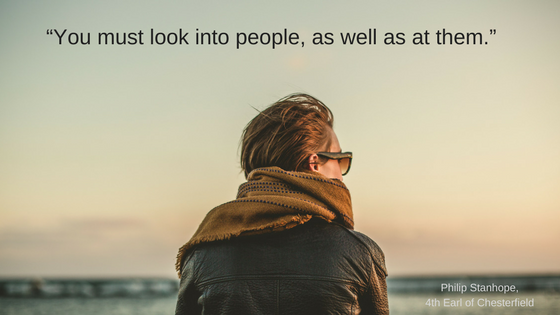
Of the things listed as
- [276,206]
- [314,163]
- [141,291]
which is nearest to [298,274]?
[276,206]

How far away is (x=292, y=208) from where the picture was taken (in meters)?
1.65

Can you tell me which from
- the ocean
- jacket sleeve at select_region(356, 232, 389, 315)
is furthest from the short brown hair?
the ocean

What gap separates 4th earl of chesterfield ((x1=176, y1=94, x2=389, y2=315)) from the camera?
1.66 metres

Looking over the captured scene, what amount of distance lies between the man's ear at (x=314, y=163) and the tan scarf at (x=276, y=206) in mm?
69

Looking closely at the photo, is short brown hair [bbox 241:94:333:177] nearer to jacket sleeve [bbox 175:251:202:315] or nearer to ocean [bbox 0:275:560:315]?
jacket sleeve [bbox 175:251:202:315]

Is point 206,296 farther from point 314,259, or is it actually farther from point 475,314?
point 475,314

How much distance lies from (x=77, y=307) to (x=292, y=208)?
25.6m

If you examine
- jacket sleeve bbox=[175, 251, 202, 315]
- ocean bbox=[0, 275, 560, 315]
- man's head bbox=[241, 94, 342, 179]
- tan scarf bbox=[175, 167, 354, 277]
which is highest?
man's head bbox=[241, 94, 342, 179]

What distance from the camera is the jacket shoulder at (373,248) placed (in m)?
1.71

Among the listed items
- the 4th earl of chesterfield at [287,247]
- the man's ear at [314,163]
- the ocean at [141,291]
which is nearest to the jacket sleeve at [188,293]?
the 4th earl of chesterfield at [287,247]

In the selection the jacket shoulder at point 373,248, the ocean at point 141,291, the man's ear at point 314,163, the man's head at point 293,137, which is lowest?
the ocean at point 141,291

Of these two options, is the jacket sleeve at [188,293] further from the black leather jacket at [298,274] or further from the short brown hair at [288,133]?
the short brown hair at [288,133]

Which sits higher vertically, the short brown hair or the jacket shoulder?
the short brown hair

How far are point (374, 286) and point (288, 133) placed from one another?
67 centimetres
